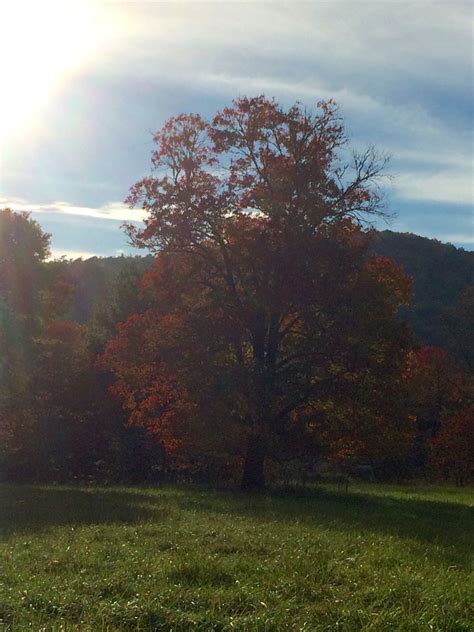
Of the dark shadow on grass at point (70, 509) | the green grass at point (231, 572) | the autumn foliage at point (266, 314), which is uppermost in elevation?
the autumn foliage at point (266, 314)

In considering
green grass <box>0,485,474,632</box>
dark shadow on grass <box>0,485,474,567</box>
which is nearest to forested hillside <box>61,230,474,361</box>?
dark shadow on grass <box>0,485,474,567</box>

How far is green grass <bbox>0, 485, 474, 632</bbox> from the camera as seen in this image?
717 centimetres

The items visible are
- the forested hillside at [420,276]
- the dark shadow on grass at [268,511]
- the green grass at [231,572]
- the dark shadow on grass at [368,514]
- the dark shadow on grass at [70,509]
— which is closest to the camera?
the green grass at [231,572]

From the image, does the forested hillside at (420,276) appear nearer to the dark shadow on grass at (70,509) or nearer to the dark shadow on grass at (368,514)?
the dark shadow on grass at (368,514)

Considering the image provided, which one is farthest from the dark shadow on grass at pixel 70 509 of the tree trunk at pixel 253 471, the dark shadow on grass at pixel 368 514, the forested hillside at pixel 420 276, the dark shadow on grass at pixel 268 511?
the forested hillside at pixel 420 276

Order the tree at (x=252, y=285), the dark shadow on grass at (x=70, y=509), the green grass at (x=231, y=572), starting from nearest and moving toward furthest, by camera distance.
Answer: the green grass at (x=231, y=572) → the dark shadow on grass at (x=70, y=509) → the tree at (x=252, y=285)

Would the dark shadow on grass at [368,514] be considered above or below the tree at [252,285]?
below

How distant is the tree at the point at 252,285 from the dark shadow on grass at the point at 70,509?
9.72ft

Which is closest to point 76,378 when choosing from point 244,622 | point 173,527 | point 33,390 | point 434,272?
point 33,390

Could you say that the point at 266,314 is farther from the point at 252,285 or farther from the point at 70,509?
the point at 70,509

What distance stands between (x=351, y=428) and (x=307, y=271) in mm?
4412

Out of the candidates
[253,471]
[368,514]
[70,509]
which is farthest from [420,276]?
[70,509]

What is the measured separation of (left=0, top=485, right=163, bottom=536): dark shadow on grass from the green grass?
3.7 inches

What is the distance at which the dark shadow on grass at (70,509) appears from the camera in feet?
45.7
